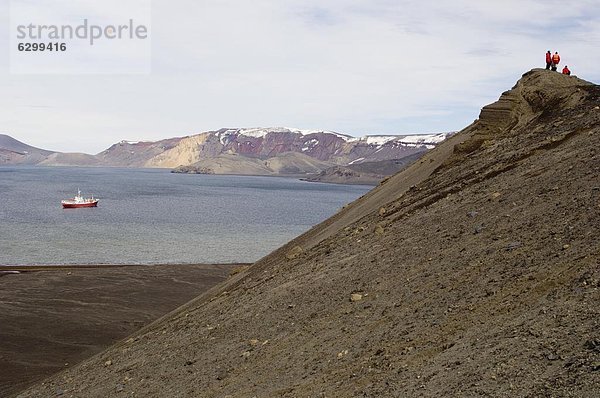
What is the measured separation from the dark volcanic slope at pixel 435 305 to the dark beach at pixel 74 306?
8489 mm

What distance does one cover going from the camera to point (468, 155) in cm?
2078

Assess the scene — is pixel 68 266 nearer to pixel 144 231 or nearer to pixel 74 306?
pixel 74 306

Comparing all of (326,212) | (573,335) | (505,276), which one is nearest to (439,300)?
(505,276)

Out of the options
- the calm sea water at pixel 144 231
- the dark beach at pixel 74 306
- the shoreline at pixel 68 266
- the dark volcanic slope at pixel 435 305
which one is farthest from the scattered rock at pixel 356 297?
the calm sea water at pixel 144 231

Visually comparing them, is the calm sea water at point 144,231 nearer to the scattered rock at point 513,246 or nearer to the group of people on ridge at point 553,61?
the group of people on ridge at point 553,61

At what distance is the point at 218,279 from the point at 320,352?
3271cm

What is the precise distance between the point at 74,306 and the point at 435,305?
2689 centimetres

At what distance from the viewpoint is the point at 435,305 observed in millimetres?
10500

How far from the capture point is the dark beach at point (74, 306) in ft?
79.6

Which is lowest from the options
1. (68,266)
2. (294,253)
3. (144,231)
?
(68,266)

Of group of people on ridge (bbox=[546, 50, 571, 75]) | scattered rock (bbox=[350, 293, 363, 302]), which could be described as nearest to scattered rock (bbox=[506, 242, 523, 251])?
scattered rock (bbox=[350, 293, 363, 302])

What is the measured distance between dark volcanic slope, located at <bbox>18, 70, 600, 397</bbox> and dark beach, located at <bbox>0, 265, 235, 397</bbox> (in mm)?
8489

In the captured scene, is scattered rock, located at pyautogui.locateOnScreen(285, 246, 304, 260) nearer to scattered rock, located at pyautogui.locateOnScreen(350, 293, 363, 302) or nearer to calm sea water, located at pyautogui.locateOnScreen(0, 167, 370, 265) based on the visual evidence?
scattered rock, located at pyautogui.locateOnScreen(350, 293, 363, 302)

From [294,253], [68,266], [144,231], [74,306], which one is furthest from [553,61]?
[144,231]
